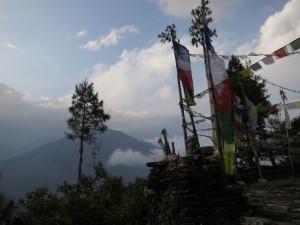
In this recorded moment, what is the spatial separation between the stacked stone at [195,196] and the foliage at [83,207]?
0.94m

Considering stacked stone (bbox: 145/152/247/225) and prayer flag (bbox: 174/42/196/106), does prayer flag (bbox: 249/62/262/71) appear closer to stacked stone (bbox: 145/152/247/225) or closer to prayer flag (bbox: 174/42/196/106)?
prayer flag (bbox: 174/42/196/106)

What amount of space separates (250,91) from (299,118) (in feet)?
18.8

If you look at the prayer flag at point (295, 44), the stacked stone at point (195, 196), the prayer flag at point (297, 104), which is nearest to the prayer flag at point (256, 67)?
the prayer flag at point (295, 44)

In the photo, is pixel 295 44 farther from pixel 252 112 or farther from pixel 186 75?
pixel 252 112

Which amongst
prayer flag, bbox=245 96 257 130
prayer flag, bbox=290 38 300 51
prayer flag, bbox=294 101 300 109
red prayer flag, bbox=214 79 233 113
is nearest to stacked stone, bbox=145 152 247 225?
red prayer flag, bbox=214 79 233 113

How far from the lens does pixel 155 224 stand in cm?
1170

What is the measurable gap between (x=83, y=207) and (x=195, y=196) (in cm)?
521

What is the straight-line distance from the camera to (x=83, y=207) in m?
13.3

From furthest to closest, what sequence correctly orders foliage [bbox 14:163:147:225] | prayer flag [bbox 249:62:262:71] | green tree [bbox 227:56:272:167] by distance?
green tree [bbox 227:56:272:167] → prayer flag [bbox 249:62:262:71] → foliage [bbox 14:163:147:225]

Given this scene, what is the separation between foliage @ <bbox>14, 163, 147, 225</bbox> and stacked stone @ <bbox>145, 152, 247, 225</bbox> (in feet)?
3.07

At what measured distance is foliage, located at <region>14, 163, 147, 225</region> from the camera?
12406 millimetres

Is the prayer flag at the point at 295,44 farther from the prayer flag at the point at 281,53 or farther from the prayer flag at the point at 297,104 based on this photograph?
the prayer flag at the point at 297,104

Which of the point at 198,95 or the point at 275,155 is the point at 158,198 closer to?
the point at 198,95

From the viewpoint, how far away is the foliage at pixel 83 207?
12.4 m
